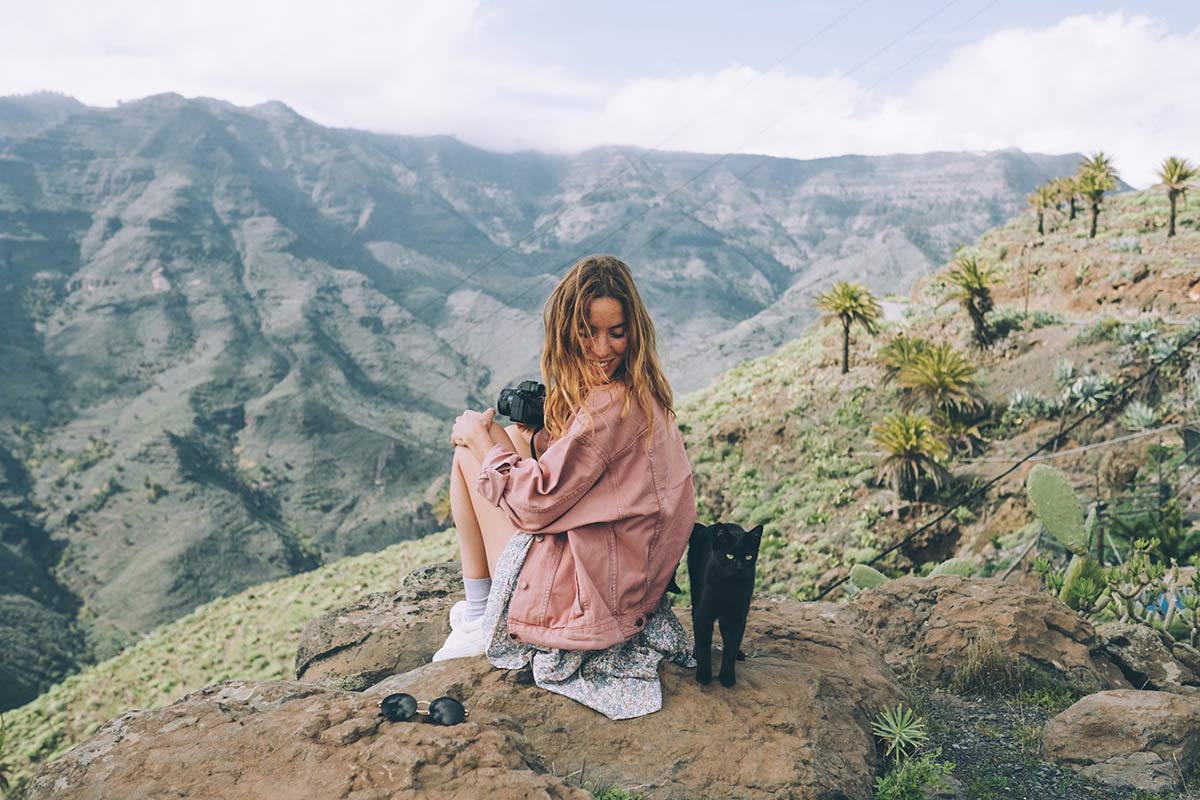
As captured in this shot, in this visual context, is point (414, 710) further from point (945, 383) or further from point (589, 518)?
point (945, 383)

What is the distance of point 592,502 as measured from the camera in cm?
296

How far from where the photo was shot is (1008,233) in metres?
36.9

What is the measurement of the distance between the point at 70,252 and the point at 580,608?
23248 cm

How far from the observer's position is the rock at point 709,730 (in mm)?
2930

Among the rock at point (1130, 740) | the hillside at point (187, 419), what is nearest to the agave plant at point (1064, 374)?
the rock at point (1130, 740)

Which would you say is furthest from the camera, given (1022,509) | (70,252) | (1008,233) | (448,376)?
(70,252)

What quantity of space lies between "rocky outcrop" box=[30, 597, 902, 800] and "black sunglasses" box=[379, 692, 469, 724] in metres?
0.06

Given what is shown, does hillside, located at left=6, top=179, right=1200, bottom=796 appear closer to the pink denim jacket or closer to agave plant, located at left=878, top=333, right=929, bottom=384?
agave plant, located at left=878, top=333, right=929, bottom=384

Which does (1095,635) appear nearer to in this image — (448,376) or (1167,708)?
(1167,708)

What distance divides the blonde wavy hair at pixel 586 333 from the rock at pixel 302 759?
125 cm

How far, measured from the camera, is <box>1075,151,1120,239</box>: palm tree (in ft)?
94.4

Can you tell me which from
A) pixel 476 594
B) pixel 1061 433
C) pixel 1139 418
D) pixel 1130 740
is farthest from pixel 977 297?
pixel 476 594

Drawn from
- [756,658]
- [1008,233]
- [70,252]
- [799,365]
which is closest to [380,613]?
[756,658]

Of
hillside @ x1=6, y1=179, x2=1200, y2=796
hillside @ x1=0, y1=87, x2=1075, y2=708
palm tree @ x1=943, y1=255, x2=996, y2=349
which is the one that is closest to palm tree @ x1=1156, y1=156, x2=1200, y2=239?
hillside @ x1=6, y1=179, x2=1200, y2=796
